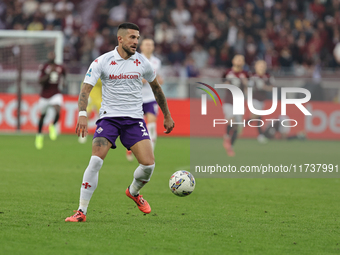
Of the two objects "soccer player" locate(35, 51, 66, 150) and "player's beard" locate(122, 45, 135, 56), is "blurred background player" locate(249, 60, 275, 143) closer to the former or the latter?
"soccer player" locate(35, 51, 66, 150)

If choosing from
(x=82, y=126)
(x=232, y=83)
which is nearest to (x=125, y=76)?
(x=82, y=126)

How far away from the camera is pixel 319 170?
1226cm

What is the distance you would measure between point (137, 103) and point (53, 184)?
2993 mm

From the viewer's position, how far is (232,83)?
564 inches

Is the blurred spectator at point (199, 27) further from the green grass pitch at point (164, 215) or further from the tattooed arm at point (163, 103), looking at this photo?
the tattooed arm at point (163, 103)

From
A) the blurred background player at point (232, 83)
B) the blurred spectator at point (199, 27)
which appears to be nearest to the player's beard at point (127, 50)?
the blurred background player at point (232, 83)

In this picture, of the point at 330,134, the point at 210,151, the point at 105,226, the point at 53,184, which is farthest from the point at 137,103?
the point at 330,134

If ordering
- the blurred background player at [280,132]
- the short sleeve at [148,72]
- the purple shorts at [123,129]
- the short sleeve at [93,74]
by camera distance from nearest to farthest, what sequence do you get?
1. the short sleeve at [93,74]
2. the purple shorts at [123,129]
3. the short sleeve at [148,72]
4. the blurred background player at [280,132]

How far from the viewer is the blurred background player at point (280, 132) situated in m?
20.0

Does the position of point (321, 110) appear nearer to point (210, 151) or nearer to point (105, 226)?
point (210, 151)

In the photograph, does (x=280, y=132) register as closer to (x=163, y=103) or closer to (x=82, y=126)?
(x=163, y=103)

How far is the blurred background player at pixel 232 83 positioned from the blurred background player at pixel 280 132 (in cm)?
530

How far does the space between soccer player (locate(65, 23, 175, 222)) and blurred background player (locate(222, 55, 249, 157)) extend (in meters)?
7.60

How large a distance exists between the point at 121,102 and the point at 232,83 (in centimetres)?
835
